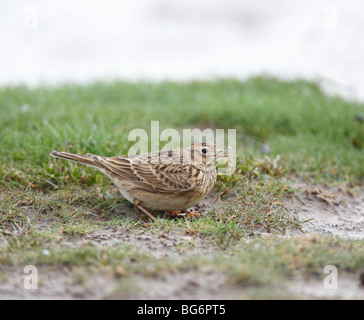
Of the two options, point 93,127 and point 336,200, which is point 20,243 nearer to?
point 93,127

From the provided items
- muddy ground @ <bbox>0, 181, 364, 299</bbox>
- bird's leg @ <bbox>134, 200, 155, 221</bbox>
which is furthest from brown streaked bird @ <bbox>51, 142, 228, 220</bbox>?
muddy ground @ <bbox>0, 181, 364, 299</bbox>

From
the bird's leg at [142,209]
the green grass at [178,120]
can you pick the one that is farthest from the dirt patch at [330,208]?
the bird's leg at [142,209]

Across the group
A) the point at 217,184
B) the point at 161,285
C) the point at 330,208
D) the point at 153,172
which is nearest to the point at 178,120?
the point at 217,184

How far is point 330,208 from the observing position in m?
6.13

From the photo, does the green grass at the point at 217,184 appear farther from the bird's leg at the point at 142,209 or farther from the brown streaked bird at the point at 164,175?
the brown streaked bird at the point at 164,175

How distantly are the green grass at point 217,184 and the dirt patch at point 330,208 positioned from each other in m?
0.19

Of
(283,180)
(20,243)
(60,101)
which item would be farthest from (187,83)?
(20,243)

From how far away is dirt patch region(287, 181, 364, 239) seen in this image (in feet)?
18.3

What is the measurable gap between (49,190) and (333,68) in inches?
304

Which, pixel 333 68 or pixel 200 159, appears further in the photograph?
pixel 333 68

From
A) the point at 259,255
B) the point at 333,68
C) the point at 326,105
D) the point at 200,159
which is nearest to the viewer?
the point at 259,255

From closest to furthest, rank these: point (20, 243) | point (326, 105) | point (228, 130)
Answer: point (20, 243), point (228, 130), point (326, 105)

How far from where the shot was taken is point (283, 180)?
6.41 metres

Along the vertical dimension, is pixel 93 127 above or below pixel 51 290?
above
